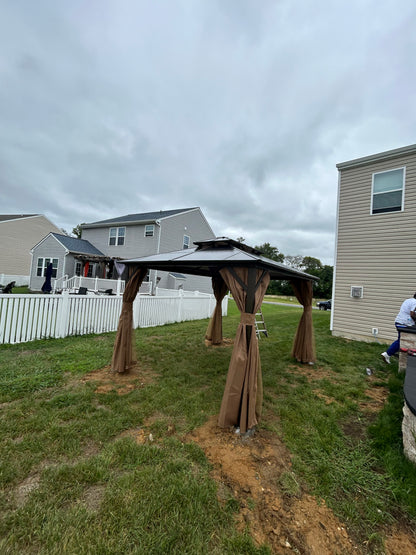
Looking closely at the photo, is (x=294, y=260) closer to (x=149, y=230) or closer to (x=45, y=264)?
(x=149, y=230)

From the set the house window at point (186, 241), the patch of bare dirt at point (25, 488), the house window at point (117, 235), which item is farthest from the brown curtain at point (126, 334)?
the house window at point (117, 235)

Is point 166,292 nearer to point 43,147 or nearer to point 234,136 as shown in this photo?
point 234,136

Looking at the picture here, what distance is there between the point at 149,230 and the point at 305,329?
13378mm

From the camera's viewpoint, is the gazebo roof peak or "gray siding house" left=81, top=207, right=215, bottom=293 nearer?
the gazebo roof peak

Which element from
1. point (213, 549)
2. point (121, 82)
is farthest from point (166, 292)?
point (213, 549)

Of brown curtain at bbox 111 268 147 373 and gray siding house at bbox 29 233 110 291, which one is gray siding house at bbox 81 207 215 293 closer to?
gray siding house at bbox 29 233 110 291

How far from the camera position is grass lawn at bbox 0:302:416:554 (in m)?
1.60

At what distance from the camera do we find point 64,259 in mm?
16047

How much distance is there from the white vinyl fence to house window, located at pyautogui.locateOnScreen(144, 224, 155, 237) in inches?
319

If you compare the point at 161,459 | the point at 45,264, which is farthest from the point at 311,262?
the point at 161,459

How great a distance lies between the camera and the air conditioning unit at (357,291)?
798cm

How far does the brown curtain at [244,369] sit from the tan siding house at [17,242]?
24.8 meters

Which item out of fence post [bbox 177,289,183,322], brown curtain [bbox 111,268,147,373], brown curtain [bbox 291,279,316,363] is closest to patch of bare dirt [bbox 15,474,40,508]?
brown curtain [bbox 111,268,147,373]

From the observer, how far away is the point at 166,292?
1252 cm
